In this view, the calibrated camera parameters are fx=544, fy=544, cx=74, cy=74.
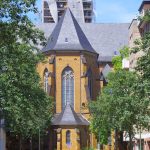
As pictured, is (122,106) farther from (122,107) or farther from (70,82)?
(70,82)

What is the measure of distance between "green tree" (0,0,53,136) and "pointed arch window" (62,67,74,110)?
119 feet

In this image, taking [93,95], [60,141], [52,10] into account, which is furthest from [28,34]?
[52,10]

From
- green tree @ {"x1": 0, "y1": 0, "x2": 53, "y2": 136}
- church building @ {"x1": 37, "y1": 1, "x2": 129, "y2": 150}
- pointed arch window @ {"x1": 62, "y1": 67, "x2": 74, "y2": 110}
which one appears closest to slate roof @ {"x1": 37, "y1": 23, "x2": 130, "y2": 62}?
church building @ {"x1": 37, "y1": 1, "x2": 129, "y2": 150}

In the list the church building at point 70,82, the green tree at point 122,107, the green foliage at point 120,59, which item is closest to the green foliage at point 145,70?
the green tree at point 122,107

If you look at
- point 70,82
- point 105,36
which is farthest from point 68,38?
point 105,36

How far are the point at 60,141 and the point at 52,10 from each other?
6205 cm

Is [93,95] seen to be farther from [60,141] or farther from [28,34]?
[28,34]

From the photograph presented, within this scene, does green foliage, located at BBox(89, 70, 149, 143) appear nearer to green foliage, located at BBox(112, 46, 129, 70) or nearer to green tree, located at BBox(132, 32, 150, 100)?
green tree, located at BBox(132, 32, 150, 100)

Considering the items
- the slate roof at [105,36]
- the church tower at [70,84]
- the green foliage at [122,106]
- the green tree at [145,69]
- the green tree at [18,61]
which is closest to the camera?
the green tree at [18,61]

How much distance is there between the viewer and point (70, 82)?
3489 inches

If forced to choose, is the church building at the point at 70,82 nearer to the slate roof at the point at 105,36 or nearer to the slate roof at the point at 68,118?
the slate roof at the point at 68,118

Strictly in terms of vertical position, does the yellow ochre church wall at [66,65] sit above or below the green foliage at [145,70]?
above

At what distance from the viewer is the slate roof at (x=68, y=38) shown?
89.6 metres

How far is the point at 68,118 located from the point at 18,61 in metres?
56.5
